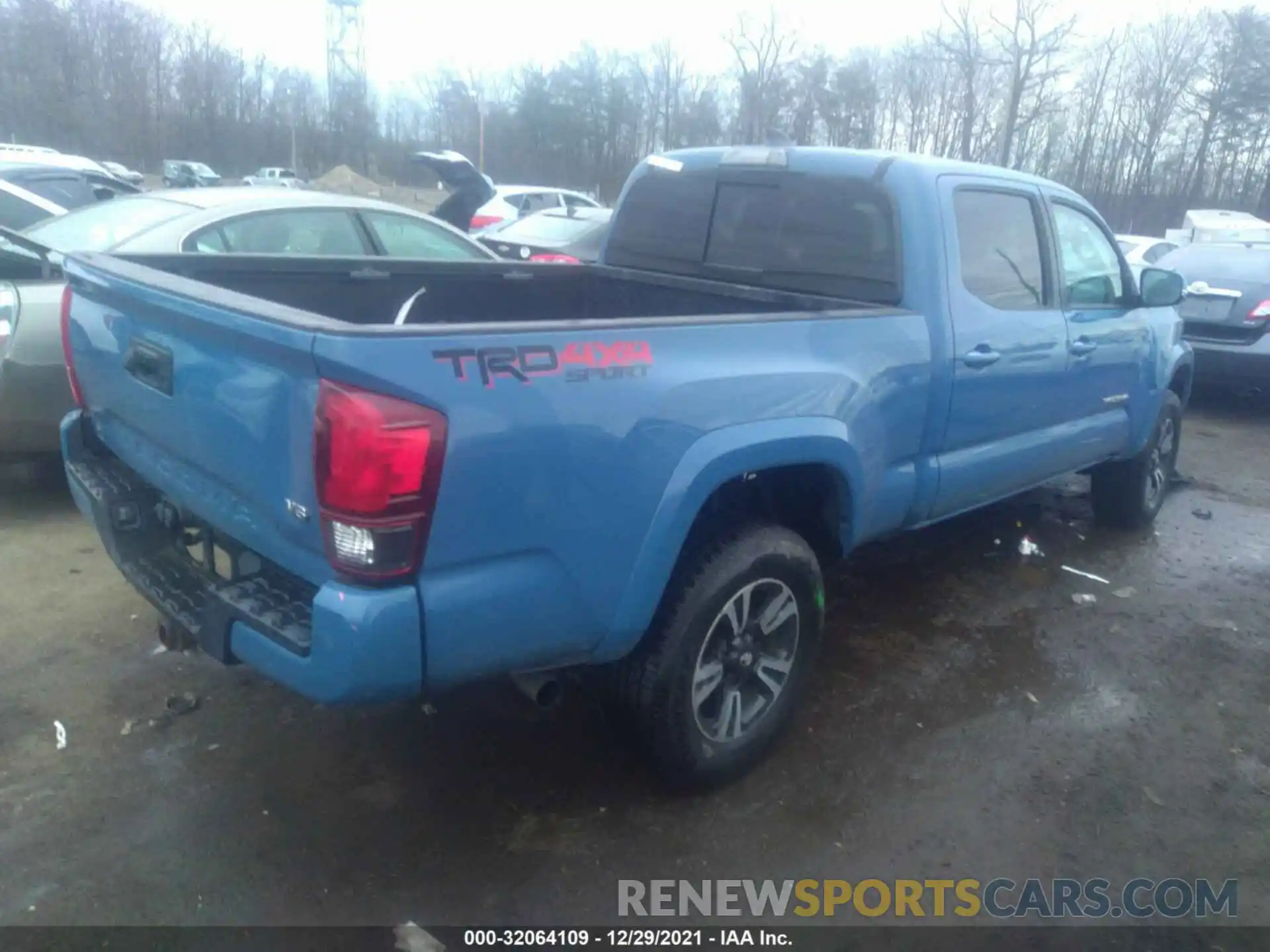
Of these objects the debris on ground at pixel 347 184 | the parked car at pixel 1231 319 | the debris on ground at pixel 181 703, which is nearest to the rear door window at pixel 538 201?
the parked car at pixel 1231 319

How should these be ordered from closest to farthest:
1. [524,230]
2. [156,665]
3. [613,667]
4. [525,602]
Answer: [525,602]
[613,667]
[156,665]
[524,230]

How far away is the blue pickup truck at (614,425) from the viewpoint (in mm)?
2246

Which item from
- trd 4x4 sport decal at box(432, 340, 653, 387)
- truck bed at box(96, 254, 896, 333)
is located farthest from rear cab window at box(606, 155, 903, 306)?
trd 4x4 sport decal at box(432, 340, 653, 387)

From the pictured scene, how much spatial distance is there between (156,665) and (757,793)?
7.40ft

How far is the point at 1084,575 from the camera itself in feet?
17.3

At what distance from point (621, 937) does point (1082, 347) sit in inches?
135

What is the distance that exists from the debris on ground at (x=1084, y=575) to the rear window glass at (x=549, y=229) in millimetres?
7103

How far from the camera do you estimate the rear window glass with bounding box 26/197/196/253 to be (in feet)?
18.3

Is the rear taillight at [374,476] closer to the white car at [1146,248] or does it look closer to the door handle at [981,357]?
the door handle at [981,357]

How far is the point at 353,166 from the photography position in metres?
54.7

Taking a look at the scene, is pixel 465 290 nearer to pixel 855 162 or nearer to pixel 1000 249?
pixel 855 162

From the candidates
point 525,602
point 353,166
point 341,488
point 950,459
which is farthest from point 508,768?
point 353,166

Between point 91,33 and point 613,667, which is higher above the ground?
point 91,33

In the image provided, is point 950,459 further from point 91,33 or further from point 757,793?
point 91,33
